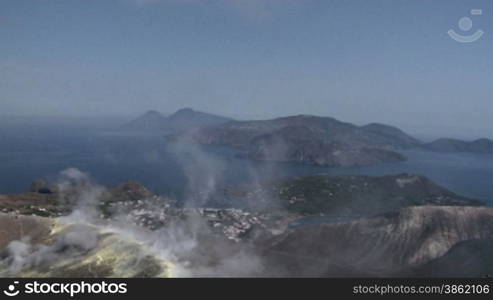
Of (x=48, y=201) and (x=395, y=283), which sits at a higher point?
(x=48, y=201)

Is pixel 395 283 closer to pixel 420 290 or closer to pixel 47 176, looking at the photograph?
pixel 420 290

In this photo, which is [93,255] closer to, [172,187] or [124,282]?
[124,282]

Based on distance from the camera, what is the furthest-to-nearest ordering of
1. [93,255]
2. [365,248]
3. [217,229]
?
[217,229]
[365,248]
[93,255]

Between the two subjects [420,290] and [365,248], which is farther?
[365,248]

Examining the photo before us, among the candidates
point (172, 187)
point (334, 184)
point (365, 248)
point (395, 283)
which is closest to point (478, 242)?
point (365, 248)

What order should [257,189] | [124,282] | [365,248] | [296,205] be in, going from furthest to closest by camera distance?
[257,189], [296,205], [365,248], [124,282]

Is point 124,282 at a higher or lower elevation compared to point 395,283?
higher

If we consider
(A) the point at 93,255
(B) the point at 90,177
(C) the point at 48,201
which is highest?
(B) the point at 90,177

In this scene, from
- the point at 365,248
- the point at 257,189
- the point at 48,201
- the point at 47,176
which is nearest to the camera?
the point at 365,248

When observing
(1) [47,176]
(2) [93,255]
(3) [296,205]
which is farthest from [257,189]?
(2) [93,255]
